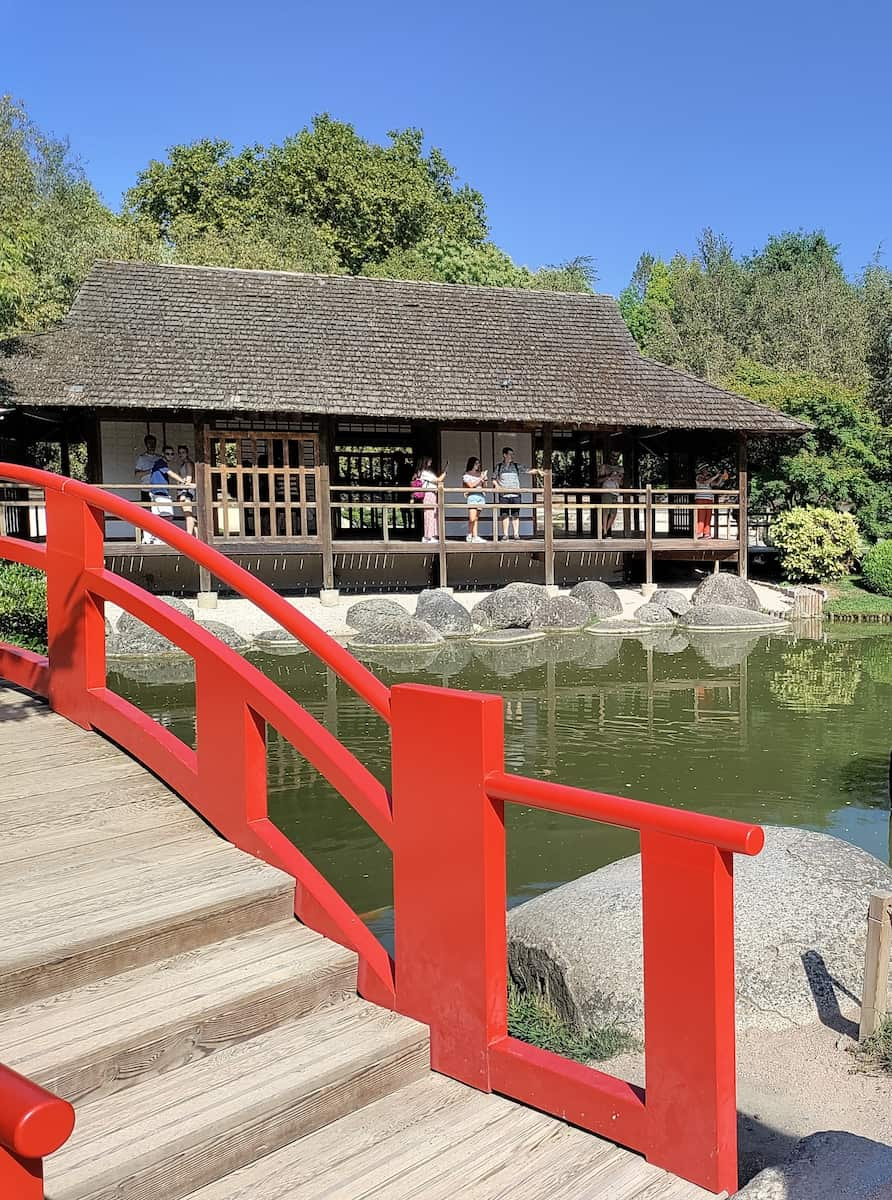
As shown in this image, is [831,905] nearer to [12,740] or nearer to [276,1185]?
[276,1185]

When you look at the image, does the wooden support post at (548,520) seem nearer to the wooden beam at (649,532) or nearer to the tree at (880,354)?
the wooden beam at (649,532)

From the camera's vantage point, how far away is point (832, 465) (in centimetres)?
2227

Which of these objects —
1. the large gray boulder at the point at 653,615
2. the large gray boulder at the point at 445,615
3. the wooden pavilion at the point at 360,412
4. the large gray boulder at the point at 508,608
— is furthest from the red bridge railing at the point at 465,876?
the large gray boulder at the point at 653,615

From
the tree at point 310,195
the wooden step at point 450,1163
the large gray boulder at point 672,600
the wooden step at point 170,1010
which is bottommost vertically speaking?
the large gray boulder at point 672,600

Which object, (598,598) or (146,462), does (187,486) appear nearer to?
(146,462)

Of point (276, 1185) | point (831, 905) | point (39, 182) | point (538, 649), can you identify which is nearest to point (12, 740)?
point (276, 1185)


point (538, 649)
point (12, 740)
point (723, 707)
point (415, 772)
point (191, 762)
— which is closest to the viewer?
point (415, 772)

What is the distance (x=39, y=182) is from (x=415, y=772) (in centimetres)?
3664

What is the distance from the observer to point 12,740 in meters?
4.21

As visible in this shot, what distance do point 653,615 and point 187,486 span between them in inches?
316

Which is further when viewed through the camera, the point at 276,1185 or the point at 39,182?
the point at 39,182

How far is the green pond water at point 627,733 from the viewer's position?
268 inches

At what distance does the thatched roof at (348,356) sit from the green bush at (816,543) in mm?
1978

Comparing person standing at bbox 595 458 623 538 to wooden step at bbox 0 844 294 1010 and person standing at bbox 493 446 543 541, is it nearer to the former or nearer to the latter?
person standing at bbox 493 446 543 541
